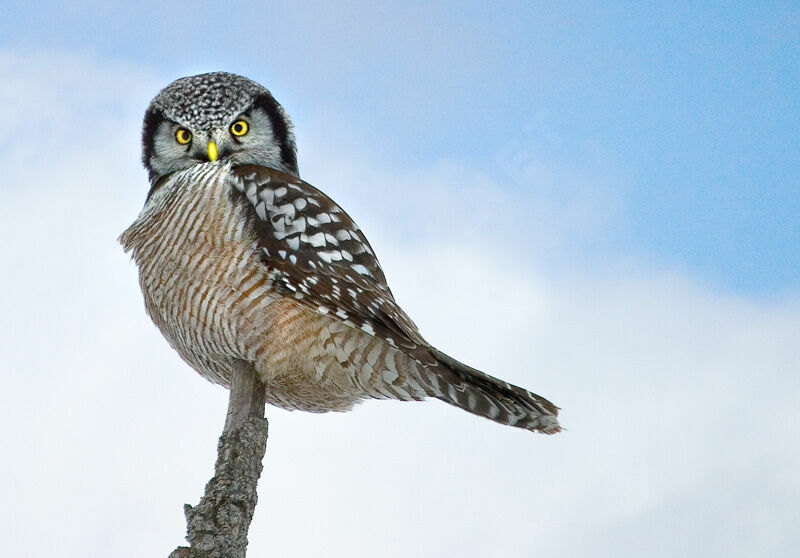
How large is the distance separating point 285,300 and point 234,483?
980 millimetres

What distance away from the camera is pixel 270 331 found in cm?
516

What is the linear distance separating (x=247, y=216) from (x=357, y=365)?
1.01 metres

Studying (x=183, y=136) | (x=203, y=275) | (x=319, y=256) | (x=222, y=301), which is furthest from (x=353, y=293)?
(x=183, y=136)

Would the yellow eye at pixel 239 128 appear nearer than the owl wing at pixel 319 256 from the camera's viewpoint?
No

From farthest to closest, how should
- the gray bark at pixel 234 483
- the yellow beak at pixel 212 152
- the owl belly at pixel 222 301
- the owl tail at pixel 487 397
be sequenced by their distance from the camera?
1. the yellow beak at pixel 212 152
2. the owl belly at pixel 222 301
3. the owl tail at pixel 487 397
4. the gray bark at pixel 234 483

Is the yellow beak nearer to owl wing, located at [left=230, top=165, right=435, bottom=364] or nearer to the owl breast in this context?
the owl breast

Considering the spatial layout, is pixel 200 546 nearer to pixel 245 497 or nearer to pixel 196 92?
pixel 245 497

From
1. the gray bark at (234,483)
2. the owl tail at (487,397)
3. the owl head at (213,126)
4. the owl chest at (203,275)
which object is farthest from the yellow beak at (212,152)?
the owl tail at (487,397)

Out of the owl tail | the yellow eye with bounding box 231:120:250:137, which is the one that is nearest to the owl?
the owl tail

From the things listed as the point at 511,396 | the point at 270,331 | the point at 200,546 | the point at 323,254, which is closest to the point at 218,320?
the point at 270,331

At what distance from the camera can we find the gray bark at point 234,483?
4691mm

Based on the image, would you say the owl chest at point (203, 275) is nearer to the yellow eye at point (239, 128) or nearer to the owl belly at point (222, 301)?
the owl belly at point (222, 301)

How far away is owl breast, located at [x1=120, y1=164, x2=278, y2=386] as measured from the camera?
5152mm

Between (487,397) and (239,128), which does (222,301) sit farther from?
(487,397)
